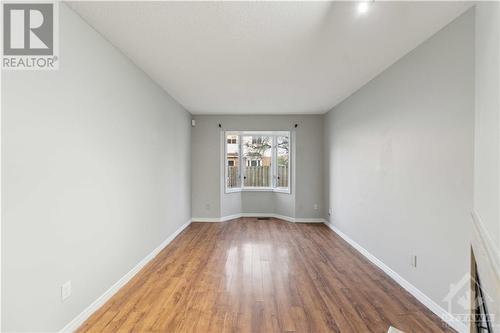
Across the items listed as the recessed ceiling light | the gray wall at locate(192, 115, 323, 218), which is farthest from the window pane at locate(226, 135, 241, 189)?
the recessed ceiling light

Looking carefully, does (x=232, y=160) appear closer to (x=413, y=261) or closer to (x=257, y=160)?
(x=257, y=160)

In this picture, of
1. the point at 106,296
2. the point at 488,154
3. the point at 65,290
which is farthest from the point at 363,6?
the point at 106,296

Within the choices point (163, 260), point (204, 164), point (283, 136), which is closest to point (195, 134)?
point (204, 164)

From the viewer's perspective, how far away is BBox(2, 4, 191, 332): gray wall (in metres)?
1.31

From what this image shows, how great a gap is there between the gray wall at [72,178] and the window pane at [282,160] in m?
3.48

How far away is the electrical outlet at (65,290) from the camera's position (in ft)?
5.30

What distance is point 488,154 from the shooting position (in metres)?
1.27

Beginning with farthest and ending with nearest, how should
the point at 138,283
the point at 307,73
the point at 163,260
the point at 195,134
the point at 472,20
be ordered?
the point at 195,134 → the point at 163,260 → the point at 307,73 → the point at 138,283 → the point at 472,20

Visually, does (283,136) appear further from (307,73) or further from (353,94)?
(307,73)

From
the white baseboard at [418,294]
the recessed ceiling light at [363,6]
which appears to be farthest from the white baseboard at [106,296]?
the recessed ceiling light at [363,6]

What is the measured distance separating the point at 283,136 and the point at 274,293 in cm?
403

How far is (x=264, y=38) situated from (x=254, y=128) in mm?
3148

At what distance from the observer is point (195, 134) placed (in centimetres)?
518

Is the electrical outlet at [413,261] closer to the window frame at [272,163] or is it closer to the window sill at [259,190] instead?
the window frame at [272,163]
